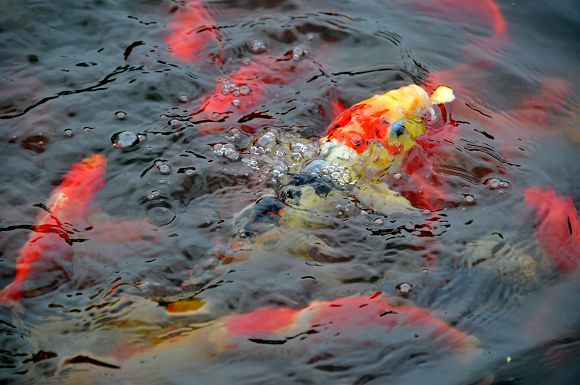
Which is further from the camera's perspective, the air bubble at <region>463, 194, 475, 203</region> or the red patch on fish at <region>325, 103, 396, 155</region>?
the air bubble at <region>463, 194, 475, 203</region>

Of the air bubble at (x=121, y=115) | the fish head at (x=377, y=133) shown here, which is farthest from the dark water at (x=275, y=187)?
the fish head at (x=377, y=133)

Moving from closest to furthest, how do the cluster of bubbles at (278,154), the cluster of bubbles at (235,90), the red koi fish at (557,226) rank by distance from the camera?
1. the red koi fish at (557,226)
2. the cluster of bubbles at (278,154)
3. the cluster of bubbles at (235,90)

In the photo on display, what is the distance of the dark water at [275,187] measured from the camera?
9.54 ft

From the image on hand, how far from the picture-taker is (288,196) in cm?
353

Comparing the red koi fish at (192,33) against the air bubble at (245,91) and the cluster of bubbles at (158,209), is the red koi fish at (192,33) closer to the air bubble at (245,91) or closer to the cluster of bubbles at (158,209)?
the air bubble at (245,91)

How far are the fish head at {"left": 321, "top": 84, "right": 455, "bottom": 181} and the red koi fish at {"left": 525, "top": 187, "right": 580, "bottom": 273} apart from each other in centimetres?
80

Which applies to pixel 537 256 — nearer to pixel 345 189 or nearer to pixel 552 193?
pixel 552 193

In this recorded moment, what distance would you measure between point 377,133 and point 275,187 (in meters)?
0.65

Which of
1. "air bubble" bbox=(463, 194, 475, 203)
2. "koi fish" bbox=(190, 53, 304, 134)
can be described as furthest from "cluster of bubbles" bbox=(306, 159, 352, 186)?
"air bubble" bbox=(463, 194, 475, 203)

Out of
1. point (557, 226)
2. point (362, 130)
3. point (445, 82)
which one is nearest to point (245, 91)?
point (362, 130)

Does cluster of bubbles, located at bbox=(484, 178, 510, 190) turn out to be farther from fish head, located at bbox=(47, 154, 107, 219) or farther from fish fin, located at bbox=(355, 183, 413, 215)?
fish head, located at bbox=(47, 154, 107, 219)

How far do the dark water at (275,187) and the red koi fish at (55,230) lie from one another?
0.21ft

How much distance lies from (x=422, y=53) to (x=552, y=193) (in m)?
1.49

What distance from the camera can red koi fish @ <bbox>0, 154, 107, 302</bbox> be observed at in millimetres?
3083
